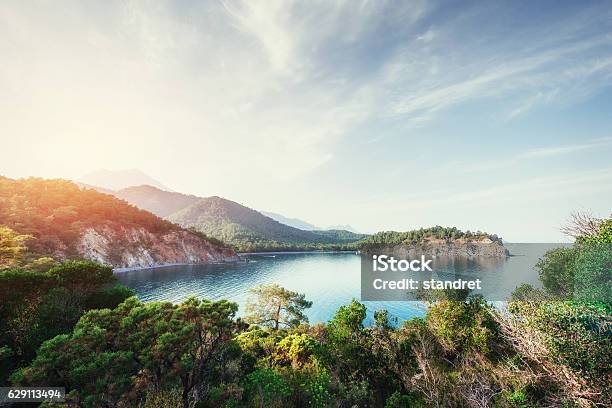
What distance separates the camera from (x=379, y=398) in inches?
709

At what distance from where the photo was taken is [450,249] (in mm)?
156875

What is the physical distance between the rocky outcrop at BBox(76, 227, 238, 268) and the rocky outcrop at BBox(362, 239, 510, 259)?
89.2 meters

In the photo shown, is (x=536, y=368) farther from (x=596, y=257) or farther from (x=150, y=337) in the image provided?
(x=150, y=337)

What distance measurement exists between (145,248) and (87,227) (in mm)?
20255

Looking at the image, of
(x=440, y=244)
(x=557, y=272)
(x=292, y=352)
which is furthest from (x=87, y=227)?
(x=440, y=244)

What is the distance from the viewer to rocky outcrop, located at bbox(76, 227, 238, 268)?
86.8 meters

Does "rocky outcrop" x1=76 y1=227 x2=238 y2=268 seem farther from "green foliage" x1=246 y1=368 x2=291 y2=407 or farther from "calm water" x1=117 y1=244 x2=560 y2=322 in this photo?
"green foliage" x1=246 y1=368 x2=291 y2=407

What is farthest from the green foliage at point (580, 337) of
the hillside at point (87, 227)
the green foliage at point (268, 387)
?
the hillside at point (87, 227)

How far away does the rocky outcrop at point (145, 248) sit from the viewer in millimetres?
86750

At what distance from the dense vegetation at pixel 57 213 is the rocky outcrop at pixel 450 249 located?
121 m

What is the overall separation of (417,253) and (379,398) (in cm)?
15772

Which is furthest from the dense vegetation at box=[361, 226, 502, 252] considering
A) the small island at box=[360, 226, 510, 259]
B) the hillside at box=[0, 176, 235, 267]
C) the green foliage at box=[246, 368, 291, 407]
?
the green foliage at box=[246, 368, 291, 407]

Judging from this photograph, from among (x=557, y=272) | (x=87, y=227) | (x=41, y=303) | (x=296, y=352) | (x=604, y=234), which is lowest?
(x=296, y=352)

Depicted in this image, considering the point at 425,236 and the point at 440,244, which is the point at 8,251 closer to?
the point at 440,244
